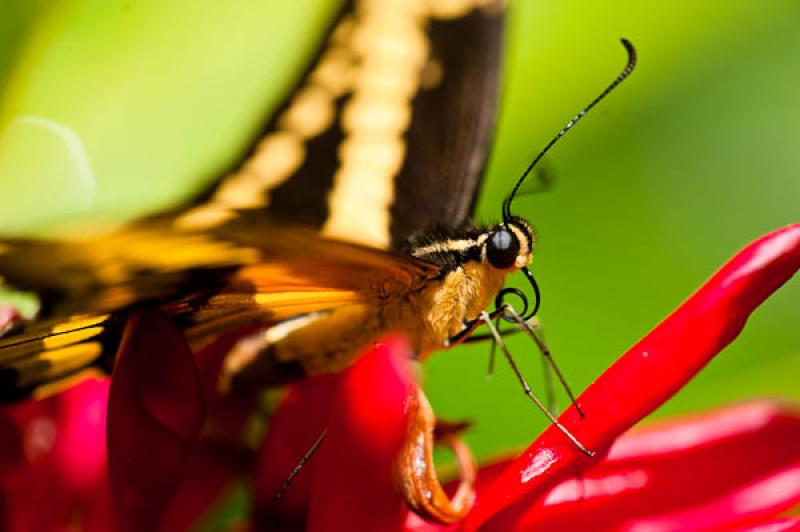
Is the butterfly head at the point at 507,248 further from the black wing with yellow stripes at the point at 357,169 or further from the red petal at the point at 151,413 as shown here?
the red petal at the point at 151,413

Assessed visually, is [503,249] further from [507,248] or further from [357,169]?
[357,169]

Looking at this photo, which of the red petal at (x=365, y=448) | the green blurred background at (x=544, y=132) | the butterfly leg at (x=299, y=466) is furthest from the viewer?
the green blurred background at (x=544, y=132)

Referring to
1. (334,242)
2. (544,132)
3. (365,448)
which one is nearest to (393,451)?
(365,448)

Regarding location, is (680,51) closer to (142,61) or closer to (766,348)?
→ (766,348)

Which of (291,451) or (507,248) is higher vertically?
(507,248)

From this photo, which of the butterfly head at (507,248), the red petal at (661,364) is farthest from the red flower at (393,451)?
the butterfly head at (507,248)

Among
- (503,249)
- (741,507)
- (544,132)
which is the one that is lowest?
(741,507)

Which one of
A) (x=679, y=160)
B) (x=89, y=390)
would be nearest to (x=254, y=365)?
(x=89, y=390)
